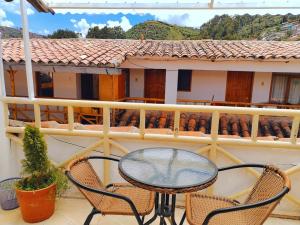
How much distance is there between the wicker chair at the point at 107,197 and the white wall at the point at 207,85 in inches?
360

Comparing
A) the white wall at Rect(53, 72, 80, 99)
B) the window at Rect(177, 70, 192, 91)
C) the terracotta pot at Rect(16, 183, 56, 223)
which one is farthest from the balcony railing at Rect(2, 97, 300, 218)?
the window at Rect(177, 70, 192, 91)

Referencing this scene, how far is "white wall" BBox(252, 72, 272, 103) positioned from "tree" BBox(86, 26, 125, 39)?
17.0m

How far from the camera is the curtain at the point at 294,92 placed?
11.1 m

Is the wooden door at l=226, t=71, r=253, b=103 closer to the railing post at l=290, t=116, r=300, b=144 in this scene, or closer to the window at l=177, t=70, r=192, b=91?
the window at l=177, t=70, r=192, b=91

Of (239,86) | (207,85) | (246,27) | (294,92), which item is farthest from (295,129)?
(246,27)

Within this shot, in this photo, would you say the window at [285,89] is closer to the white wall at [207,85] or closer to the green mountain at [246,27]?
the white wall at [207,85]

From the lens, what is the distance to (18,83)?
37.0ft

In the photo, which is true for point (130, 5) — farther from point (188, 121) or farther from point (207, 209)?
point (188, 121)

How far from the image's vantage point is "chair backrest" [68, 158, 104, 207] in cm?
253

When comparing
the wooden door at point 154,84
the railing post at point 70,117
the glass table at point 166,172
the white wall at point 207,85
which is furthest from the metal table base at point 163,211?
the wooden door at point 154,84

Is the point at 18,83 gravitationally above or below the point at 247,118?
above

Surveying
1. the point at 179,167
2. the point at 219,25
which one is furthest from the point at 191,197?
the point at 219,25

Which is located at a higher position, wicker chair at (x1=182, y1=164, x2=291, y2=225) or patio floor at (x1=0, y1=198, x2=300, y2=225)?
wicker chair at (x1=182, y1=164, x2=291, y2=225)

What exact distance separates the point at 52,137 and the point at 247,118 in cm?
829
